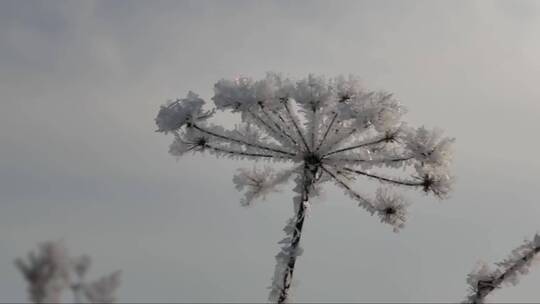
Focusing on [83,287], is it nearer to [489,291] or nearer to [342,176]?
[489,291]

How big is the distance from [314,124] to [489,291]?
514 centimetres

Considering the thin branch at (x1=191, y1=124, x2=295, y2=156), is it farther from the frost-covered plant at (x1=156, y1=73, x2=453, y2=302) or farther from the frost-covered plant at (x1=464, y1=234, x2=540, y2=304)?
the frost-covered plant at (x1=464, y1=234, x2=540, y2=304)

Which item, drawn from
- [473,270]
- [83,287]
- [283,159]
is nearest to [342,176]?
[283,159]

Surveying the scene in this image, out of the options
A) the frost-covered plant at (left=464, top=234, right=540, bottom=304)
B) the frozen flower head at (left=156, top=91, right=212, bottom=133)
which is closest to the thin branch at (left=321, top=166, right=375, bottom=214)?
the frozen flower head at (left=156, top=91, right=212, bottom=133)

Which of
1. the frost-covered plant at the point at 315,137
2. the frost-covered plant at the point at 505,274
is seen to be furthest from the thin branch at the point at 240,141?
the frost-covered plant at the point at 505,274

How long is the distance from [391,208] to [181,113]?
A: 171 inches

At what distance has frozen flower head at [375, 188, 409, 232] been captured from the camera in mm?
12695

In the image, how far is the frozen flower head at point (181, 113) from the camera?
12.4 metres

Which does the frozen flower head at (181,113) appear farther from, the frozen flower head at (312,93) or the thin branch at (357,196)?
the thin branch at (357,196)

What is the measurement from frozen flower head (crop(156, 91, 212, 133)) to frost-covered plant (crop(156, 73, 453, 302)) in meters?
0.02

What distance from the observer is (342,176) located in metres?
12.9

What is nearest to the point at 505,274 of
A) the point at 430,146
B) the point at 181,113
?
the point at 430,146

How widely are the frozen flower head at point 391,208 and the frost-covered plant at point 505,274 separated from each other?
479cm

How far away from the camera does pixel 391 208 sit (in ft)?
41.9
